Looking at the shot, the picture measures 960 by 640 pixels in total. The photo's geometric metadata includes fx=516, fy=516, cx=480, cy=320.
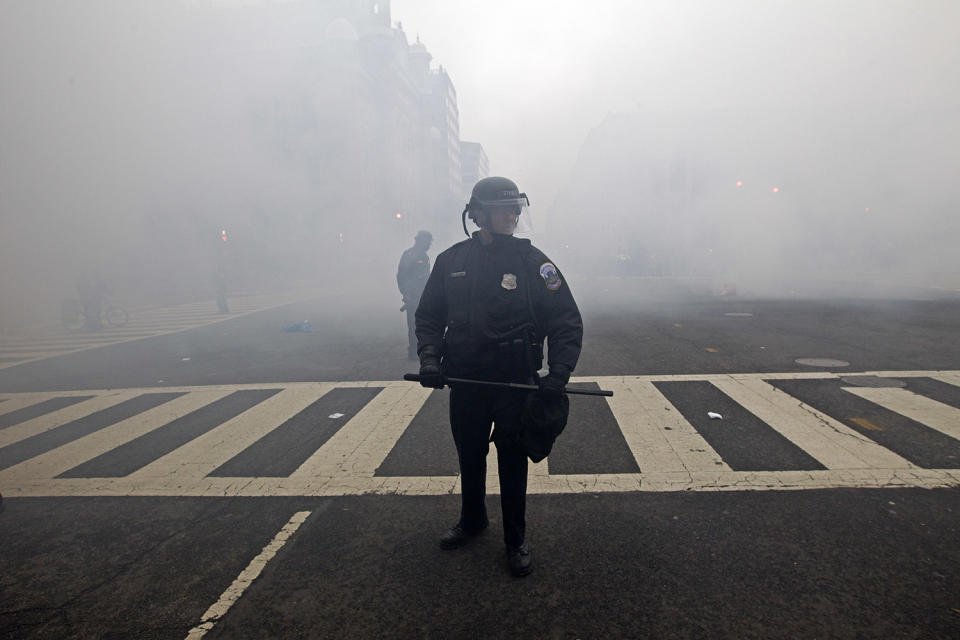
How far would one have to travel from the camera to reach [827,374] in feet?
17.1

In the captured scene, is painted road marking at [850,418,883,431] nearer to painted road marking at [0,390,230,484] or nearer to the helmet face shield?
the helmet face shield

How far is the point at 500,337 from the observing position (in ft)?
7.49

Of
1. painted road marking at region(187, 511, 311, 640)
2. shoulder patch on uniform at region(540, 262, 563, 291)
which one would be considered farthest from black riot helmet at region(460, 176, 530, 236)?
painted road marking at region(187, 511, 311, 640)

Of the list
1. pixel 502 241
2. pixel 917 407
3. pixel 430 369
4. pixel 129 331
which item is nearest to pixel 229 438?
pixel 430 369

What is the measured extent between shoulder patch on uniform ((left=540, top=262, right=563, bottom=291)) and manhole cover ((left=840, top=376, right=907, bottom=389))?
13.2 feet

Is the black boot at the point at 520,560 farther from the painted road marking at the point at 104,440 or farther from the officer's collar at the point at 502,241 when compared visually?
the painted road marking at the point at 104,440

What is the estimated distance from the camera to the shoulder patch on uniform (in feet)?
7.75

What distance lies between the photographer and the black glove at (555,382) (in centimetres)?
220

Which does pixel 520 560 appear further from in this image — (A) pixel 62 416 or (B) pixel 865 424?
(A) pixel 62 416

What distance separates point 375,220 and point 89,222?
9.65 m

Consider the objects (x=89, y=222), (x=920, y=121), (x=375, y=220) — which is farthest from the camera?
(x=375, y=220)

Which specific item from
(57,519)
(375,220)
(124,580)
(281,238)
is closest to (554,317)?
(124,580)

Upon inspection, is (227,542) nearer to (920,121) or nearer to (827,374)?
(827,374)

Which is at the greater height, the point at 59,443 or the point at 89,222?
the point at 89,222
